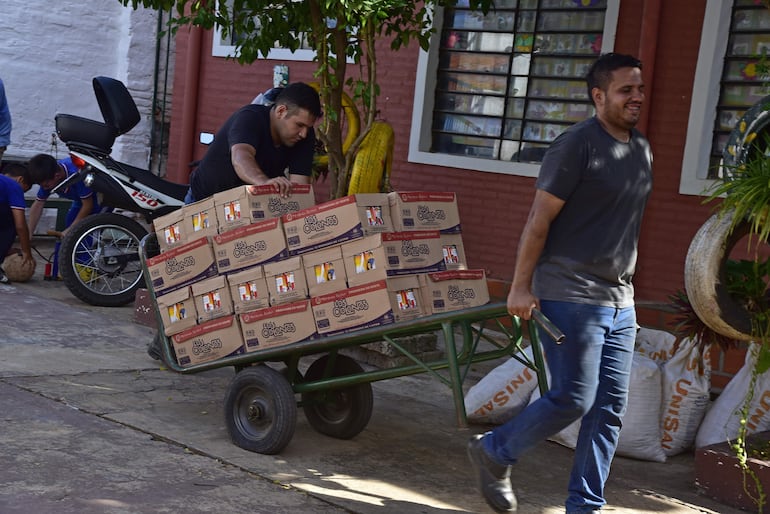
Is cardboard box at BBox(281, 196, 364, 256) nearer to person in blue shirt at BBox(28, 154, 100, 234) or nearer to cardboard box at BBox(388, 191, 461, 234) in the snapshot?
cardboard box at BBox(388, 191, 461, 234)

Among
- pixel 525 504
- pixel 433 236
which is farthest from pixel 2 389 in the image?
pixel 525 504

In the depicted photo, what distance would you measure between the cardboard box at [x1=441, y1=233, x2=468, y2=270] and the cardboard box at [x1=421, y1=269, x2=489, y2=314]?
0.15m

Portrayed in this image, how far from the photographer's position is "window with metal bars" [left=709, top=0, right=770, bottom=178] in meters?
7.93

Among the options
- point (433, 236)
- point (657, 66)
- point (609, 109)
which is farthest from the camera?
point (657, 66)

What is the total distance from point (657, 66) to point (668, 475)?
3719mm

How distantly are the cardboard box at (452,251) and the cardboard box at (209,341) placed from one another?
107cm

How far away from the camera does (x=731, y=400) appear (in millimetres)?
5805

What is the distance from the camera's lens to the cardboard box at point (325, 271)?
197 inches

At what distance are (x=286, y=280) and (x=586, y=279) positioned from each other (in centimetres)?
152

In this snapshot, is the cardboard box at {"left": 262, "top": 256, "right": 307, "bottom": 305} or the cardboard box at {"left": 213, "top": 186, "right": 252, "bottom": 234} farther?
the cardboard box at {"left": 213, "top": 186, "right": 252, "bottom": 234}

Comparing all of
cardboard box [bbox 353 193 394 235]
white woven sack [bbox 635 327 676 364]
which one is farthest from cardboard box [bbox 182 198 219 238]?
white woven sack [bbox 635 327 676 364]

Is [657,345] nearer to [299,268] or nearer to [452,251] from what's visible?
[452,251]

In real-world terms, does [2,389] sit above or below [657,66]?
below

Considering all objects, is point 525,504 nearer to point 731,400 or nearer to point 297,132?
point 731,400
